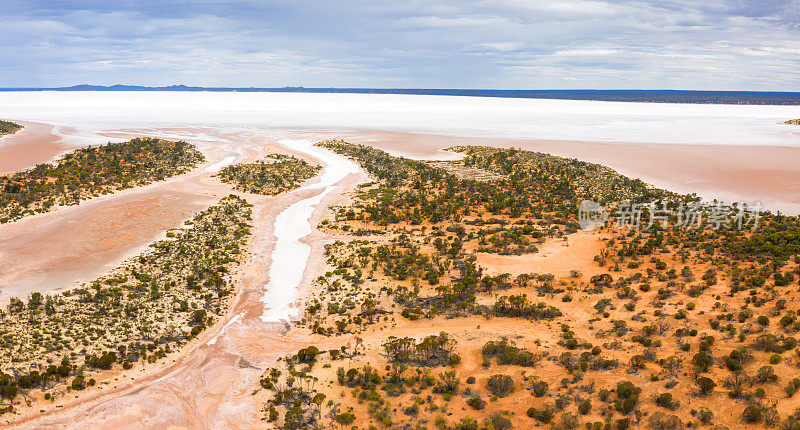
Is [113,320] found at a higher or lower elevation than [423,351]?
higher

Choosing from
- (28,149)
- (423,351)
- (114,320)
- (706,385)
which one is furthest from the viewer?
(28,149)

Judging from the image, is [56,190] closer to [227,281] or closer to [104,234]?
[104,234]

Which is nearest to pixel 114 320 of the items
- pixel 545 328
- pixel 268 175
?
pixel 545 328

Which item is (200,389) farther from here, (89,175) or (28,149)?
(28,149)

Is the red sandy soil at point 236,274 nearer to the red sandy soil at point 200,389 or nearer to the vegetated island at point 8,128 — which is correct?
the red sandy soil at point 200,389

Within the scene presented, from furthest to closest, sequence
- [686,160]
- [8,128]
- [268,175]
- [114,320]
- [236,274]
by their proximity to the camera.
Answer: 1. [8,128]
2. [686,160]
3. [268,175]
4. [236,274]
5. [114,320]

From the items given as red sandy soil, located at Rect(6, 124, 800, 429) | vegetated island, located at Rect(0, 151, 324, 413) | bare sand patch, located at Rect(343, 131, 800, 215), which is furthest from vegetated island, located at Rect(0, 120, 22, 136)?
vegetated island, located at Rect(0, 151, 324, 413)

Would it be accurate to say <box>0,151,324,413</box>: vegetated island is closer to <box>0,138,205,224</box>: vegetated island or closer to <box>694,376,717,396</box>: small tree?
<box>0,138,205,224</box>: vegetated island
